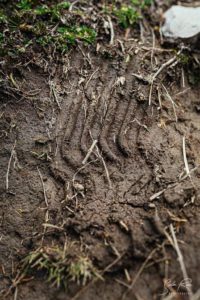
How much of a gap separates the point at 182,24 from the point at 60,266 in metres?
2.41

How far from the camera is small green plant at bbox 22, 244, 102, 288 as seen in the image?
230cm

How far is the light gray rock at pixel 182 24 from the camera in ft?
11.1

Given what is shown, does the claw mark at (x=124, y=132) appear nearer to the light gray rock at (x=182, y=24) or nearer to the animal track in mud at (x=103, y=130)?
the animal track in mud at (x=103, y=130)

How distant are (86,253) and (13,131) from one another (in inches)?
43.0

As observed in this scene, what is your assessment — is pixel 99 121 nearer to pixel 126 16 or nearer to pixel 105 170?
pixel 105 170

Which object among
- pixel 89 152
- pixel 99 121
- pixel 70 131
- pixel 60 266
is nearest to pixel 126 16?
pixel 99 121

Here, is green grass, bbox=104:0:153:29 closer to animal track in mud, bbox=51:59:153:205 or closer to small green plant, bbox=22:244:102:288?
animal track in mud, bbox=51:59:153:205

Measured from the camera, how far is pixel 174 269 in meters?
2.36

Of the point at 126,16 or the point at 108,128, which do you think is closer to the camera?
the point at 108,128

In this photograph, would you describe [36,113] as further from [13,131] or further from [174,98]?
[174,98]

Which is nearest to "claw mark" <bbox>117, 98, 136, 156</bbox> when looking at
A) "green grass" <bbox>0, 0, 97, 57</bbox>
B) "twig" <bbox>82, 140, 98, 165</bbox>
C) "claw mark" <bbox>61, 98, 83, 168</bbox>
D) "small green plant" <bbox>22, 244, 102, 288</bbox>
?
"twig" <bbox>82, 140, 98, 165</bbox>

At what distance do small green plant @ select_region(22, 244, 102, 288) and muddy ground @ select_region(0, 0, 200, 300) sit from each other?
0.16 ft

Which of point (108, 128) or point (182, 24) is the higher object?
point (182, 24)

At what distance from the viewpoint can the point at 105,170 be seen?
2762mm
